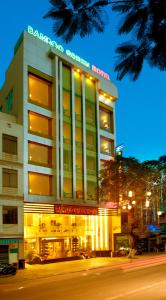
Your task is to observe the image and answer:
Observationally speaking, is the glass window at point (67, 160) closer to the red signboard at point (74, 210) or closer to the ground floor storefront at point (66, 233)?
the red signboard at point (74, 210)

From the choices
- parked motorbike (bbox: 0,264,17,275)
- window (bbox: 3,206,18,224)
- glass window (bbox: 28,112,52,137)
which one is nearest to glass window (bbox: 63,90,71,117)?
glass window (bbox: 28,112,52,137)

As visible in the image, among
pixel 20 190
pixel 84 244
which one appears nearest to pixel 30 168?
pixel 20 190

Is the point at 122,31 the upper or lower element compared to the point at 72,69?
lower

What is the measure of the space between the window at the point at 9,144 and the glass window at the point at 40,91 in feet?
18.7

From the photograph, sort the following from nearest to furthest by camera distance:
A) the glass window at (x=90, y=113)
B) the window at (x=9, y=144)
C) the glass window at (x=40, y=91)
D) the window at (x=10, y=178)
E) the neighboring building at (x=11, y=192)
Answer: the neighboring building at (x=11, y=192), the window at (x=10, y=178), the window at (x=9, y=144), the glass window at (x=40, y=91), the glass window at (x=90, y=113)

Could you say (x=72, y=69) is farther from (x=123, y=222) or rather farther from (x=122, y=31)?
(x=122, y=31)

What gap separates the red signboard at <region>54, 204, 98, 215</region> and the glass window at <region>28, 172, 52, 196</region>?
6.31 ft

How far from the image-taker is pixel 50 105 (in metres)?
49.6

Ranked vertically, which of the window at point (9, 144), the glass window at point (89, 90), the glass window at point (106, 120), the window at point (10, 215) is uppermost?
the glass window at point (89, 90)

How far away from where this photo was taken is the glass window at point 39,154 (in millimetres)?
45844

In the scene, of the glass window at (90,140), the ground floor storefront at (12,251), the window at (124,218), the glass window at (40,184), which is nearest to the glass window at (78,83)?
the glass window at (90,140)

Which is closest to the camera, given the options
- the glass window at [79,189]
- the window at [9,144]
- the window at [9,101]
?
the window at [9,144]

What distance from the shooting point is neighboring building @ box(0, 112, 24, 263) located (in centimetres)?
4100

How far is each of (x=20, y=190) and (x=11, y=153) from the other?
3785 mm
